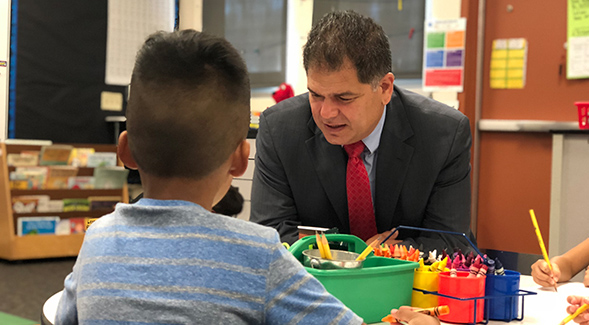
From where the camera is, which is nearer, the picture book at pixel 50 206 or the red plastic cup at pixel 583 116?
the red plastic cup at pixel 583 116

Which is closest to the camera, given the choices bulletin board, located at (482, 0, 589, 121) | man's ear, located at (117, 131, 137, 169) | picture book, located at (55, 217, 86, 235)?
man's ear, located at (117, 131, 137, 169)

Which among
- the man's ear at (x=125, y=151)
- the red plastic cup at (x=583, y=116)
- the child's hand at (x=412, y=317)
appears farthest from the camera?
the red plastic cup at (x=583, y=116)

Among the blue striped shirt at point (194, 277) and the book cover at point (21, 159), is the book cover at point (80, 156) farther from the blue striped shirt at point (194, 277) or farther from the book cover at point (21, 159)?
the blue striped shirt at point (194, 277)

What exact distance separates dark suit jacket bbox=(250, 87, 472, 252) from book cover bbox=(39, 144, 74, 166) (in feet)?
10.9

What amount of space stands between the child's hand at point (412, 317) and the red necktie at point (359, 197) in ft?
2.58

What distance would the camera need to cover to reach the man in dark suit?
1.64 m

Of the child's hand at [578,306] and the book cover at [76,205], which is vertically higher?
the child's hand at [578,306]

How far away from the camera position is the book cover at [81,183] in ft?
15.8

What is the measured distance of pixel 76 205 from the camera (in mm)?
4867

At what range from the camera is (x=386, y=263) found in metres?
1.07

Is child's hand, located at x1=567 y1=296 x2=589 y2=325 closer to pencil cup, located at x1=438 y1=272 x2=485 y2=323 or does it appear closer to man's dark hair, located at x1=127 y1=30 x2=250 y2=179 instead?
pencil cup, located at x1=438 y1=272 x2=485 y2=323

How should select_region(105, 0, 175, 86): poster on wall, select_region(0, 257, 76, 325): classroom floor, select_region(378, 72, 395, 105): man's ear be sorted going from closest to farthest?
select_region(378, 72, 395, 105): man's ear < select_region(0, 257, 76, 325): classroom floor < select_region(105, 0, 175, 86): poster on wall

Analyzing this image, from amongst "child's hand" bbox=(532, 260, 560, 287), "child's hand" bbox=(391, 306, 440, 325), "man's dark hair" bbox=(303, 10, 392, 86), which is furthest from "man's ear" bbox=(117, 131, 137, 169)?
"child's hand" bbox=(532, 260, 560, 287)

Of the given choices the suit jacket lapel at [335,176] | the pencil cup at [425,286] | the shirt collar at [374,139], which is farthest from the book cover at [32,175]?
the pencil cup at [425,286]
